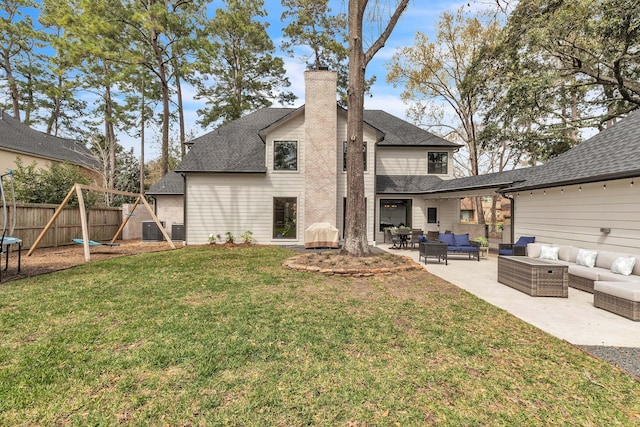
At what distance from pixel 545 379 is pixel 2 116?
33.4 metres

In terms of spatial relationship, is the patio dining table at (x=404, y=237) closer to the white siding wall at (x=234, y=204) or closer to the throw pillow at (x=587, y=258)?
the white siding wall at (x=234, y=204)

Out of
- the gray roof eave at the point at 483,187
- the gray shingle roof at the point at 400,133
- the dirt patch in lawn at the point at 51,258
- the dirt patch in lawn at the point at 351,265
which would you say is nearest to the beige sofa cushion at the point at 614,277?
the dirt patch in lawn at the point at 351,265

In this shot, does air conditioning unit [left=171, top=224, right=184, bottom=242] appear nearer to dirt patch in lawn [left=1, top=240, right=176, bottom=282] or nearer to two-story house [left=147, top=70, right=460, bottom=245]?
two-story house [left=147, top=70, right=460, bottom=245]

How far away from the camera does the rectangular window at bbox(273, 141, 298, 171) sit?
1423 centimetres

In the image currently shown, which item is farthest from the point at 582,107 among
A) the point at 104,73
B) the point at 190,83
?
the point at 104,73

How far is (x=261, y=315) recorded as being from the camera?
180 inches

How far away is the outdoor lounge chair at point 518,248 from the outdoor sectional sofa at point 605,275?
0.41m

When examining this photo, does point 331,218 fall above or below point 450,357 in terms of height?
above

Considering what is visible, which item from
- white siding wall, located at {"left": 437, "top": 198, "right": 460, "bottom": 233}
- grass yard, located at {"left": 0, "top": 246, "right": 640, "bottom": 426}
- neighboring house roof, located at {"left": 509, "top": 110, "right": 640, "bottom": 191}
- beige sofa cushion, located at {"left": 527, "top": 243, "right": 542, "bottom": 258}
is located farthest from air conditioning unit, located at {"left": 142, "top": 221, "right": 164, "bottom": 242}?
neighboring house roof, located at {"left": 509, "top": 110, "right": 640, "bottom": 191}

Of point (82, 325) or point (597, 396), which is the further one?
point (82, 325)

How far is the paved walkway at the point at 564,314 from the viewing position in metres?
3.96

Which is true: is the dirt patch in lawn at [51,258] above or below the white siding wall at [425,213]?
below

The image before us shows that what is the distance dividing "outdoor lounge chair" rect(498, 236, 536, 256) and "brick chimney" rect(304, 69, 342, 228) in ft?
22.8

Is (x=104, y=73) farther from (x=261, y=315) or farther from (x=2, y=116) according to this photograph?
(x=261, y=315)
